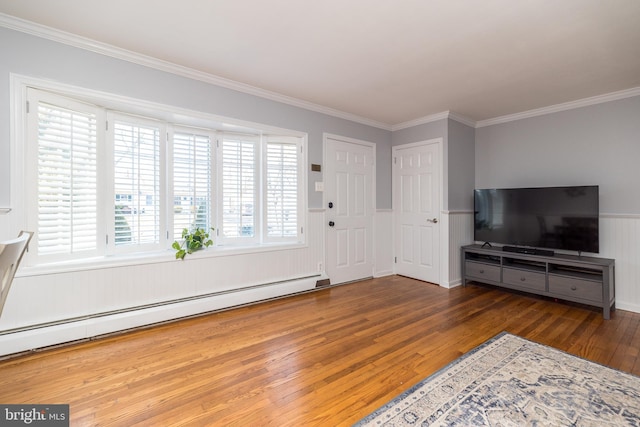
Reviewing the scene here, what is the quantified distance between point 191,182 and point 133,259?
3.14ft

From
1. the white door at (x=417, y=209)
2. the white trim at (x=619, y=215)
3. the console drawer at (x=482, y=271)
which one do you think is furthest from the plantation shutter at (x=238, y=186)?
the white trim at (x=619, y=215)

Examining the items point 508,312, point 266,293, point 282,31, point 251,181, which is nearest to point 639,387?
point 508,312

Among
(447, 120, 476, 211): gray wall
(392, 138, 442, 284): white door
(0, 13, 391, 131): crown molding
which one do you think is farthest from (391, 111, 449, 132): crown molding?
(0, 13, 391, 131): crown molding

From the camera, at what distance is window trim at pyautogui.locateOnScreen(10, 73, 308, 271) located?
217cm

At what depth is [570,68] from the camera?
2.76 m

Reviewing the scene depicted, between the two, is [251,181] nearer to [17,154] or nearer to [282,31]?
[282,31]

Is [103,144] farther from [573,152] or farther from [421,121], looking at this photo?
[573,152]

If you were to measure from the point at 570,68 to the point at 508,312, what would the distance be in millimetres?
2539

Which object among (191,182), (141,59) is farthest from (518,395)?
(141,59)

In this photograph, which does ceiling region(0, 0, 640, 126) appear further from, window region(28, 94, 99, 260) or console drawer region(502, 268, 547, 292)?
console drawer region(502, 268, 547, 292)

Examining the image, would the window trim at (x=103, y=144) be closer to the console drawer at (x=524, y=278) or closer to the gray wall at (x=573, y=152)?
the console drawer at (x=524, y=278)

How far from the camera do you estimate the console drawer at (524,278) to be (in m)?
3.44

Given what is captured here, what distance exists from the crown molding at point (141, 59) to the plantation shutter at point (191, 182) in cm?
62

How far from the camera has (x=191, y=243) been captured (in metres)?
3.00
